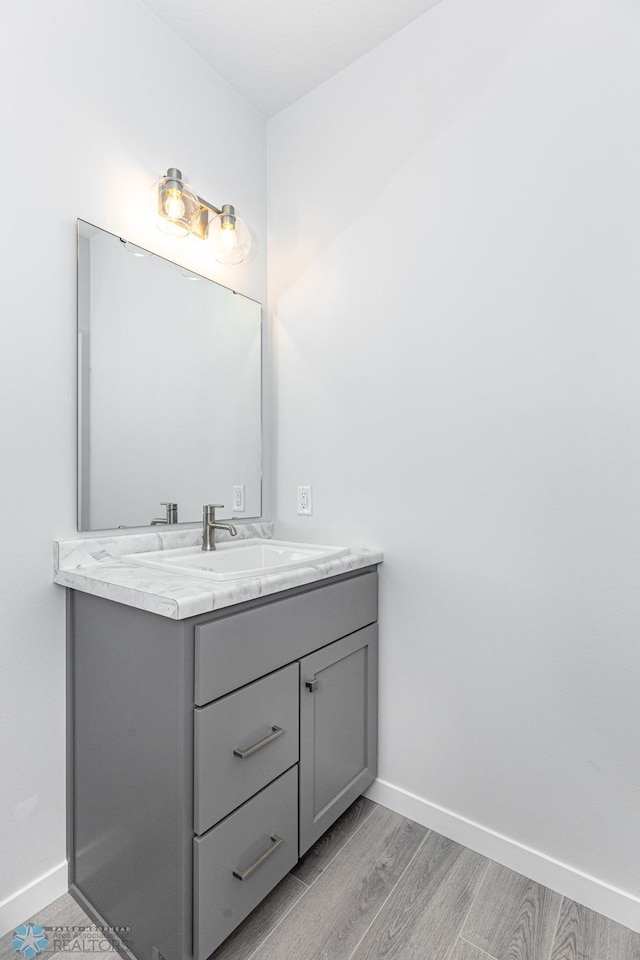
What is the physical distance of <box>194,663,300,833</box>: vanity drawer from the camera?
38.9 inches

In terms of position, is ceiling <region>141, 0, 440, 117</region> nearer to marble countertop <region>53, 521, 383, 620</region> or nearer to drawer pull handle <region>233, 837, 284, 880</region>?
marble countertop <region>53, 521, 383, 620</region>

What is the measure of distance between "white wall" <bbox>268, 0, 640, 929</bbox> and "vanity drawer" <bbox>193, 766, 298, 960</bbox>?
1.68ft

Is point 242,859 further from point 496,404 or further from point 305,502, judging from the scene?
point 496,404

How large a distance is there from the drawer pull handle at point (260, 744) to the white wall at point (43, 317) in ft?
1.83

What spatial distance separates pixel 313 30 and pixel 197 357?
1.13 meters

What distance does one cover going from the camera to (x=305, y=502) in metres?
1.85

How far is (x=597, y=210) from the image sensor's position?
47.9 inches

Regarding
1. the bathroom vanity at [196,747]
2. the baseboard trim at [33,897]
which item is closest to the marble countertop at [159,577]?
the bathroom vanity at [196,747]

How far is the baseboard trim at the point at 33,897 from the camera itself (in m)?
1.15

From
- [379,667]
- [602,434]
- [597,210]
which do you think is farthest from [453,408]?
[379,667]

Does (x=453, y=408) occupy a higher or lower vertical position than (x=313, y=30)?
lower

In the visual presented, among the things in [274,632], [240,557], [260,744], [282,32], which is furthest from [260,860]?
[282,32]

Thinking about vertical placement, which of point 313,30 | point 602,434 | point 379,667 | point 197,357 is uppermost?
point 313,30

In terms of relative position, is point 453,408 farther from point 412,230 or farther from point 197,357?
point 197,357
